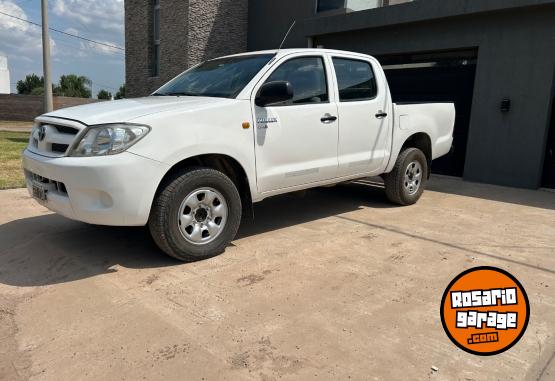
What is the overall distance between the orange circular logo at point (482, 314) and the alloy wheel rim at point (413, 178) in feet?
11.9

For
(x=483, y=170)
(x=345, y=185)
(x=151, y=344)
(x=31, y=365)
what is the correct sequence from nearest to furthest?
(x=31, y=365)
(x=151, y=344)
(x=345, y=185)
(x=483, y=170)

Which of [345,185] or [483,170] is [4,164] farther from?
[483,170]

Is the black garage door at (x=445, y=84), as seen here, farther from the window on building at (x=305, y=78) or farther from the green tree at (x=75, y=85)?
the green tree at (x=75, y=85)

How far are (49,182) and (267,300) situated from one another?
211 centimetres

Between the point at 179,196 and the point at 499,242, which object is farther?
the point at 499,242

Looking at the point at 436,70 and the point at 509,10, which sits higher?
the point at 509,10

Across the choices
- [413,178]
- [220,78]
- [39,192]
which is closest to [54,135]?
[39,192]

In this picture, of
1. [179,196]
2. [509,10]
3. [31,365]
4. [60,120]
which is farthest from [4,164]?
[509,10]

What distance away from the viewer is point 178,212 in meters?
3.95

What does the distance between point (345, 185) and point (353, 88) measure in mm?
2836

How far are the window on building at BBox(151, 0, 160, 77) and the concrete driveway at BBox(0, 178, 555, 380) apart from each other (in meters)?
13.2

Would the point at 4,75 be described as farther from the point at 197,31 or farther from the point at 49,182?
the point at 49,182

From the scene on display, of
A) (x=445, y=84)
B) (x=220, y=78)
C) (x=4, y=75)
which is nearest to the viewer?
(x=220, y=78)

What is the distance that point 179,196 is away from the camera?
391 centimetres
